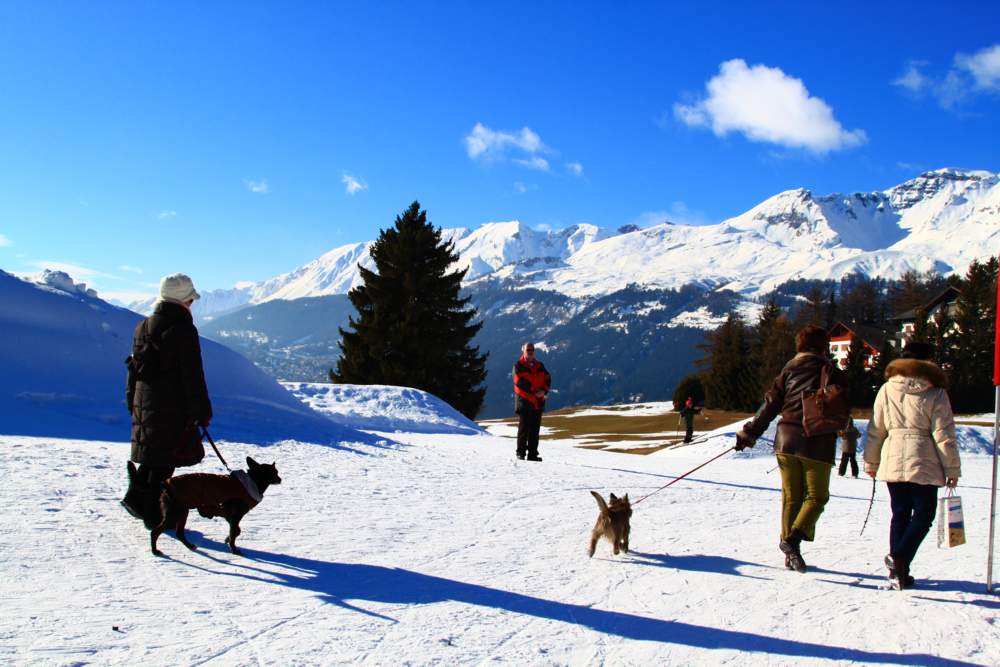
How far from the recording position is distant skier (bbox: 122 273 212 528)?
17.1ft

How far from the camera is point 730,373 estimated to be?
77.9 meters

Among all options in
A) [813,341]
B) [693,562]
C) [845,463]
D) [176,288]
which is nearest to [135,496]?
[176,288]

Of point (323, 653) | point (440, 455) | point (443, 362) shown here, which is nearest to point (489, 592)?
point (323, 653)

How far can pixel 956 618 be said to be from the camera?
4672mm

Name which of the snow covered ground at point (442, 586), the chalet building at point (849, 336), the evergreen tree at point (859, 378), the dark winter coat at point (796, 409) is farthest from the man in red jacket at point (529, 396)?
the chalet building at point (849, 336)

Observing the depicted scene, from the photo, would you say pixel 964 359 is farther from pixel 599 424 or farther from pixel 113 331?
pixel 113 331

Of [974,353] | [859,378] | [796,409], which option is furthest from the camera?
[859,378]

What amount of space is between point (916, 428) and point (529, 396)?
24.6 feet

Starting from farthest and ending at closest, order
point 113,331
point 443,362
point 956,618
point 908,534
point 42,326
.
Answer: point 443,362
point 113,331
point 42,326
point 908,534
point 956,618

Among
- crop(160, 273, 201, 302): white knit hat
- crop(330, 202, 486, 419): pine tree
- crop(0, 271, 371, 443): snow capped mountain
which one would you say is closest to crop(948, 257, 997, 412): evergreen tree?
crop(330, 202, 486, 419): pine tree

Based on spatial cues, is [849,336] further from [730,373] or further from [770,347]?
[770,347]

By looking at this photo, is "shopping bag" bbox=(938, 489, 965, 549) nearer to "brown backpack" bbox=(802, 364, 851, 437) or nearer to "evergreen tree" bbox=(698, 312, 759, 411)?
"brown backpack" bbox=(802, 364, 851, 437)

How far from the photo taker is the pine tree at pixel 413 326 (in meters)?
37.9

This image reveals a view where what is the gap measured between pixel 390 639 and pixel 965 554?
19.1 ft
